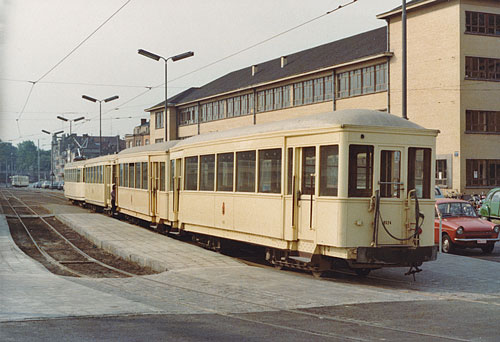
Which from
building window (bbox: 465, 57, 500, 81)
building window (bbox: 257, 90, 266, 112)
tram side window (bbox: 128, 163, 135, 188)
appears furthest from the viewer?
building window (bbox: 257, 90, 266, 112)

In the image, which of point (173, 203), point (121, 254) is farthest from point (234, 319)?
point (173, 203)

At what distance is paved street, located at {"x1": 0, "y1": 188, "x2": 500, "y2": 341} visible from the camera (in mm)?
7785

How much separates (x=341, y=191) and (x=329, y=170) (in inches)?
19.6

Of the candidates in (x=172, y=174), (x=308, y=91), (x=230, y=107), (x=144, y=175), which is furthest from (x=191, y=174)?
(x=230, y=107)

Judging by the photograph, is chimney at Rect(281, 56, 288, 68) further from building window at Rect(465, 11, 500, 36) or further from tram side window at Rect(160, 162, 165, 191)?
tram side window at Rect(160, 162, 165, 191)

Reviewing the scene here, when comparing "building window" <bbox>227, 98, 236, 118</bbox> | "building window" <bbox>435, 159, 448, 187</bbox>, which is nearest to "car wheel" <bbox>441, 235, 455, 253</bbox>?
"building window" <bbox>435, 159, 448, 187</bbox>

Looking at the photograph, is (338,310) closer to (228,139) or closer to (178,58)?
(228,139)

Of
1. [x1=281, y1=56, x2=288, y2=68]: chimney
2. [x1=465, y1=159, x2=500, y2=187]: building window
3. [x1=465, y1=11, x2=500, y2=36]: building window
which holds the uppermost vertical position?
[x1=281, y1=56, x2=288, y2=68]: chimney

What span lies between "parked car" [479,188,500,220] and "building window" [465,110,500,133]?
560 inches

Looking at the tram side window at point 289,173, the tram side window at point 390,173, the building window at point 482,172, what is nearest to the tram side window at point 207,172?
the tram side window at point 289,173

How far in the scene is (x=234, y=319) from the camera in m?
8.66

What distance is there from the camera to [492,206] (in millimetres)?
28578

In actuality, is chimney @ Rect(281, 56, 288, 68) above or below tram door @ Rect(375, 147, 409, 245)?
above

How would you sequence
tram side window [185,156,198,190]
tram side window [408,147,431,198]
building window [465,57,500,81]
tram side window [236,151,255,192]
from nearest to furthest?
tram side window [408,147,431,198]
tram side window [236,151,255,192]
tram side window [185,156,198,190]
building window [465,57,500,81]
